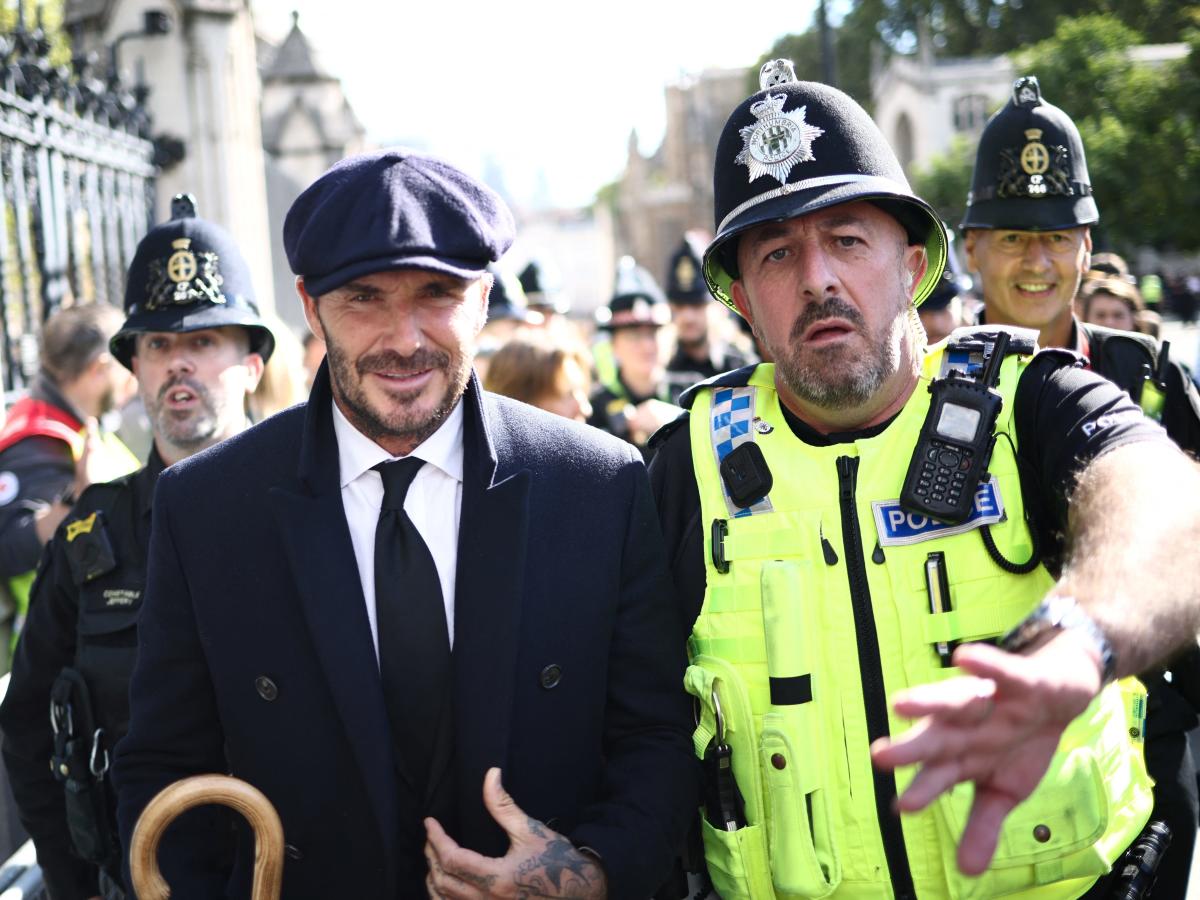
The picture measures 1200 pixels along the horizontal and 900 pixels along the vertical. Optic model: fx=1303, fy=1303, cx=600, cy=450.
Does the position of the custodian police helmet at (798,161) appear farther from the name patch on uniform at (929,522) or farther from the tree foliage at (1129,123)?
the tree foliage at (1129,123)

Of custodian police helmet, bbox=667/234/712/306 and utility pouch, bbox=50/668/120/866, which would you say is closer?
utility pouch, bbox=50/668/120/866

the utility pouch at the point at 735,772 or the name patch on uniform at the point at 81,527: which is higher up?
the name patch on uniform at the point at 81,527

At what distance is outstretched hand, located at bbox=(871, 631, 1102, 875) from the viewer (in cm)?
154

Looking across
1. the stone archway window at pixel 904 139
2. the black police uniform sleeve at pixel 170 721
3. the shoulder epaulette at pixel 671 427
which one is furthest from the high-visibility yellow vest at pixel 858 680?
the stone archway window at pixel 904 139

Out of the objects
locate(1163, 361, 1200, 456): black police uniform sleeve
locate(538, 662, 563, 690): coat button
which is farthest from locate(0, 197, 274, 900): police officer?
locate(1163, 361, 1200, 456): black police uniform sleeve

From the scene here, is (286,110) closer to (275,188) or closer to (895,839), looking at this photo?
(275,188)

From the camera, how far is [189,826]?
8.51ft

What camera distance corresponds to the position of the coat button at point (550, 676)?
8.29ft

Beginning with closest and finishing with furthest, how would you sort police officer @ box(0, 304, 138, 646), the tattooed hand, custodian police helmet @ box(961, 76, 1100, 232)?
the tattooed hand, custodian police helmet @ box(961, 76, 1100, 232), police officer @ box(0, 304, 138, 646)

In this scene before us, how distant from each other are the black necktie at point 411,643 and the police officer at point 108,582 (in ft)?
3.73

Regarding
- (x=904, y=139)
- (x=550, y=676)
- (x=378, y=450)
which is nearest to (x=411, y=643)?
(x=550, y=676)

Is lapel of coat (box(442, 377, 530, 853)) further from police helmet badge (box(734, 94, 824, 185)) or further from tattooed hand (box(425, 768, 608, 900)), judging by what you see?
police helmet badge (box(734, 94, 824, 185))

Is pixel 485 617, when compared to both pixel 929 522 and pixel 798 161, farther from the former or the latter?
pixel 798 161

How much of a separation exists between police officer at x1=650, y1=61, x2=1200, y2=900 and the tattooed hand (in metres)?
0.37
